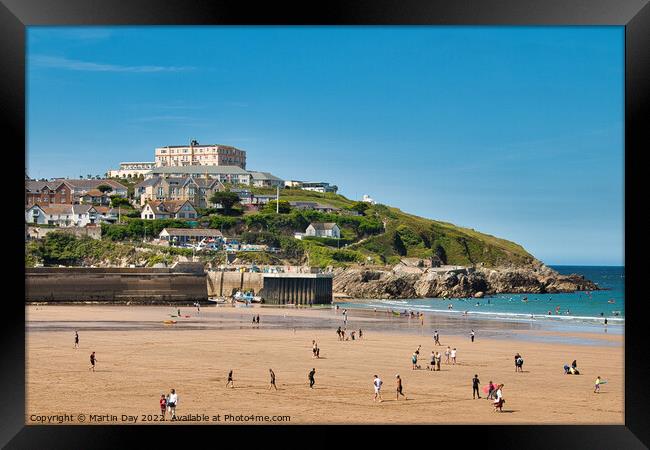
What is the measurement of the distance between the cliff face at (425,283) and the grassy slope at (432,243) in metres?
9.71

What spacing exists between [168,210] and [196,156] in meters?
23.4

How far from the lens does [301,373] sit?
18.8 meters

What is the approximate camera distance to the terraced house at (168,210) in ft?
272

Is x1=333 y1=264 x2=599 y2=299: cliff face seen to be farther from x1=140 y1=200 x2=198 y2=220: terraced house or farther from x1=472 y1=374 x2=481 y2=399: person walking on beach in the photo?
x1=472 y1=374 x2=481 y2=399: person walking on beach

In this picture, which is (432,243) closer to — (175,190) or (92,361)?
(175,190)

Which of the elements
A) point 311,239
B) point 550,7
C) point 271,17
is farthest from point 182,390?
point 311,239

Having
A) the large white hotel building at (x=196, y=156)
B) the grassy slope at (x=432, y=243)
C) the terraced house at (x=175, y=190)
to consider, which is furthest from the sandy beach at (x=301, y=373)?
the large white hotel building at (x=196, y=156)

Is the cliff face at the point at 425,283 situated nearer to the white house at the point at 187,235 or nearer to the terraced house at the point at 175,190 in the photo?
the white house at the point at 187,235

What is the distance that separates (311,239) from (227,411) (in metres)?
66.6

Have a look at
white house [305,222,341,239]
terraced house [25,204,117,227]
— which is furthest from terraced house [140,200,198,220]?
white house [305,222,341,239]

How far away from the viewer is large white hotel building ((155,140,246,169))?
10550 centimetres

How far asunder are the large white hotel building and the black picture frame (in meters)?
96.4

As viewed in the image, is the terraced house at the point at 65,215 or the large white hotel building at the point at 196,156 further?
the large white hotel building at the point at 196,156

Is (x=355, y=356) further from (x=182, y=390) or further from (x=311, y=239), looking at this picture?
(x=311, y=239)
